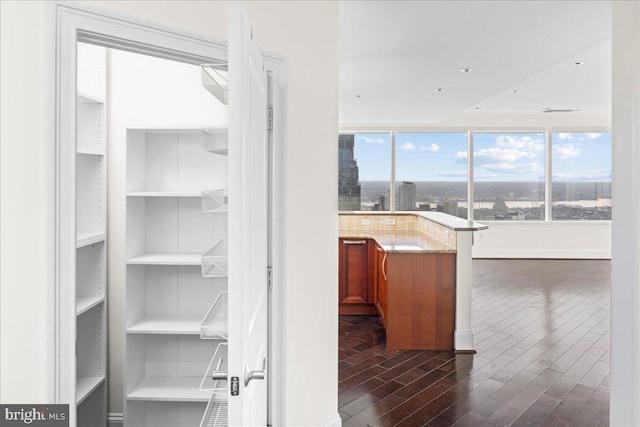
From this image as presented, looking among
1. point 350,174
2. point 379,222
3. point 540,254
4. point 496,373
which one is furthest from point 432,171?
point 496,373

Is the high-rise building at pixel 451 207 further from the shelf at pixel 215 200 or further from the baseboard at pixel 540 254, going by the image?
the shelf at pixel 215 200

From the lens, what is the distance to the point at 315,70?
7.41ft

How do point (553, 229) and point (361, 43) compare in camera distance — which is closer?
point (361, 43)

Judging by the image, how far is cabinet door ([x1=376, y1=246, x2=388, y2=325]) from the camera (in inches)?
169

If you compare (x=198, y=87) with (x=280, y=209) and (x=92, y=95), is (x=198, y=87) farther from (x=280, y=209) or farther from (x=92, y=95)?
(x=280, y=209)

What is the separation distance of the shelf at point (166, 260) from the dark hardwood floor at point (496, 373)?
1385 millimetres

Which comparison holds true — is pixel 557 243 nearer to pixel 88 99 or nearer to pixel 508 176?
pixel 508 176

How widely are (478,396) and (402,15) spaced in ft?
9.04

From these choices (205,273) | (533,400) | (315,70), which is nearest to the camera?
(205,273)

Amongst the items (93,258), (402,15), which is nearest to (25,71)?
(93,258)

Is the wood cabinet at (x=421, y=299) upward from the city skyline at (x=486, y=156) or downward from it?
downward

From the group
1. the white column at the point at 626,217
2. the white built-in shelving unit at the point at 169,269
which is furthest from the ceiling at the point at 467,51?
the white built-in shelving unit at the point at 169,269

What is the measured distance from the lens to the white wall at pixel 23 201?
4.47 feet
